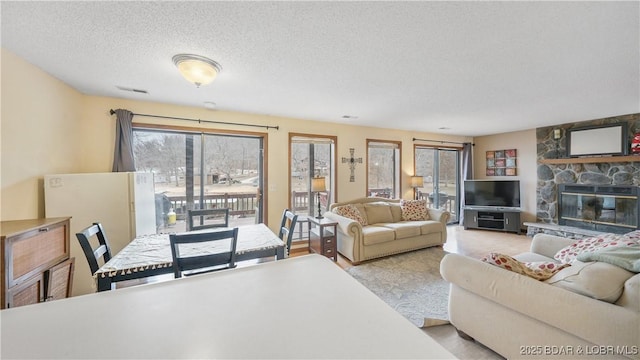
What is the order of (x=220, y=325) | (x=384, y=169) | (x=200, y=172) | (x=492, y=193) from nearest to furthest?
(x=220, y=325), (x=200, y=172), (x=384, y=169), (x=492, y=193)

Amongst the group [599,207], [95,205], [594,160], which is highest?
[594,160]

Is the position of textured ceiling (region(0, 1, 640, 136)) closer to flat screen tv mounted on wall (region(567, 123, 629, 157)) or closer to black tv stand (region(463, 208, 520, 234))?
flat screen tv mounted on wall (region(567, 123, 629, 157))

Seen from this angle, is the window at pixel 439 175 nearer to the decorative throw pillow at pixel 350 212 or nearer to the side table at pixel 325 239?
the decorative throw pillow at pixel 350 212

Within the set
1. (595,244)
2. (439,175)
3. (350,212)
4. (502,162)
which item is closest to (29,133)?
(350,212)

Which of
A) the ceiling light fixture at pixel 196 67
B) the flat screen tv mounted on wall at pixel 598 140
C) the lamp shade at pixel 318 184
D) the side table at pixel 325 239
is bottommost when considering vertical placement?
the side table at pixel 325 239

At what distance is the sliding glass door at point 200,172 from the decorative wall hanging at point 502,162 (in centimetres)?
571

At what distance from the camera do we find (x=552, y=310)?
1.44m

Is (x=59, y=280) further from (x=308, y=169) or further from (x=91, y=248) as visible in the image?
(x=308, y=169)

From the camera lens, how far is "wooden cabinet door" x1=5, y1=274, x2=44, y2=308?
1600 mm

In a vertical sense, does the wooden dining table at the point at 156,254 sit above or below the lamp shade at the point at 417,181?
below

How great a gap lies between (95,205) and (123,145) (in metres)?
0.96

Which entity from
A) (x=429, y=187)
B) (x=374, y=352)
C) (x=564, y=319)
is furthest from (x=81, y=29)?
(x=429, y=187)

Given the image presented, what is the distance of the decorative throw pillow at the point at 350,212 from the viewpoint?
3945mm

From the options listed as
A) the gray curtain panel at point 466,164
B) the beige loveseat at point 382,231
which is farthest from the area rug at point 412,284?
the gray curtain panel at point 466,164
